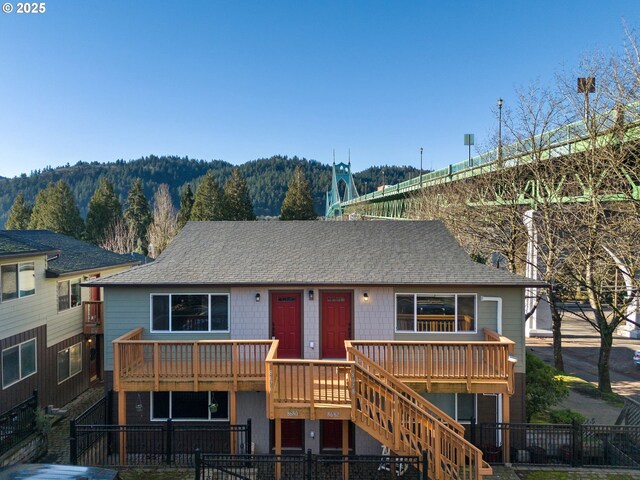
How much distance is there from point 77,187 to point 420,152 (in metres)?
138

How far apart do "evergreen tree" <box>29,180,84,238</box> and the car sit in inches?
1808

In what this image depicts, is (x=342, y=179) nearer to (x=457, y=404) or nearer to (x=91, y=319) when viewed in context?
(x=91, y=319)

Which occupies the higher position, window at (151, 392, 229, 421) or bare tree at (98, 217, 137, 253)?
bare tree at (98, 217, 137, 253)

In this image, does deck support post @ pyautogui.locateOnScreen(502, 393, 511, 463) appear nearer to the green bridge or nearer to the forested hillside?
the green bridge

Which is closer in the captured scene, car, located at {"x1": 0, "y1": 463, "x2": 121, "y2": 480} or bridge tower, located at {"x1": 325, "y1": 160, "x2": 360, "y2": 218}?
car, located at {"x1": 0, "y1": 463, "x2": 121, "y2": 480}

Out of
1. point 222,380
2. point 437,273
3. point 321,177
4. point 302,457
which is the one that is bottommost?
point 302,457

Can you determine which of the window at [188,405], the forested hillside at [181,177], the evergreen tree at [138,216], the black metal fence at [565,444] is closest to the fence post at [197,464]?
the window at [188,405]

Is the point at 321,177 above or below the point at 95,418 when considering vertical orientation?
above

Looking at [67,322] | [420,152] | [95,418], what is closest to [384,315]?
[95,418]

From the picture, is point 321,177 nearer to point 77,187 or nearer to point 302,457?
point 77,187

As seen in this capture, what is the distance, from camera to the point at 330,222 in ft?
51.2

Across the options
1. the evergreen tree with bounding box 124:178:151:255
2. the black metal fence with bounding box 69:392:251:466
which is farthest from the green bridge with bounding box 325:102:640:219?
the evergreen tree with bounding box 124:178:151:255

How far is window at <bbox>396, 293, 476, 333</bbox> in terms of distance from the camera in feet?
38.7

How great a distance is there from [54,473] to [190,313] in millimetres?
5123
